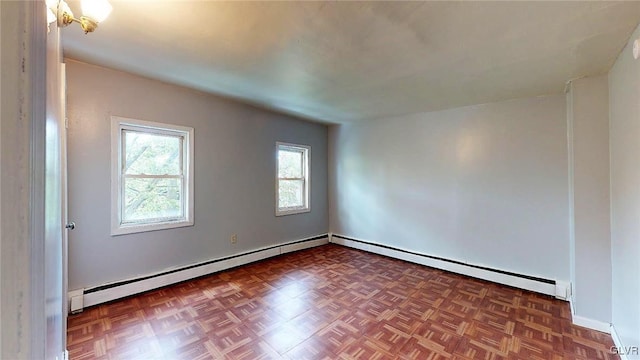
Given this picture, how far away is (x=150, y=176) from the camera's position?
297 cm

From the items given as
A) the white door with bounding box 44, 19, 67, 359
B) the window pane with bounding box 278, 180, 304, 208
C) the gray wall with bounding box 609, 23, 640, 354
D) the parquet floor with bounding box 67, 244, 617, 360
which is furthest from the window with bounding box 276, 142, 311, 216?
the gray wall with bounding box 609, 23, 640, 354

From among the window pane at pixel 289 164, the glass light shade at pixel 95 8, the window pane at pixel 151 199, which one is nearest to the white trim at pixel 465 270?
the window pane at pixel 289 164

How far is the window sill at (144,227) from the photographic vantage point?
2.72m

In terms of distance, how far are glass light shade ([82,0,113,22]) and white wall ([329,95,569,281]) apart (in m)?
3.66

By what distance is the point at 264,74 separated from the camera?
2570mm

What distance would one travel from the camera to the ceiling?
1587 millimetres

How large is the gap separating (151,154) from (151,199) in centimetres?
51

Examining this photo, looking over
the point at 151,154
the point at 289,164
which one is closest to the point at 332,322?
the point at 151,154

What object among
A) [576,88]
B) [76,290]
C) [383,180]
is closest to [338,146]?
[383,180]

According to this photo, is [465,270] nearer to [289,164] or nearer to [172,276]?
[289,164]

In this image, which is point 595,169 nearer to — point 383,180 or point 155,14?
point 383,180

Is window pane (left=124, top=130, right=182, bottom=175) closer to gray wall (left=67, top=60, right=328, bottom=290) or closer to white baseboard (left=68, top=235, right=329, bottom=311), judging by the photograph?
gray wall (left=67, top=60, right=328, bottom=290)

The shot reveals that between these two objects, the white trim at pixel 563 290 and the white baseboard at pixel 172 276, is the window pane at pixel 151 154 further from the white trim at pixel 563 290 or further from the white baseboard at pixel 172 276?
the white trim at pixel 563 290

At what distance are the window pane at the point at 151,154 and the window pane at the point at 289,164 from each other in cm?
164
